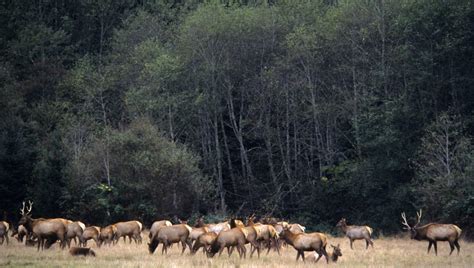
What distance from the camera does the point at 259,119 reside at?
5269 cm

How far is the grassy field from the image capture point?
24266 millimetres

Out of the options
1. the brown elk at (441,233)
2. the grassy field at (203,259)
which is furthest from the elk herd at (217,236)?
the grassy field at (203,259)

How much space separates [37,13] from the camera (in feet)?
236

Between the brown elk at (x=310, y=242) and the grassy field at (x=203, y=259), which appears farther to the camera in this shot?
the brown elk at (x=310, y=242)

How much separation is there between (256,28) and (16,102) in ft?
54.8

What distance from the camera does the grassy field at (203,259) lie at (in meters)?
24.3

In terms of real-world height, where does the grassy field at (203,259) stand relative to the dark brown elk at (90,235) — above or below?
below

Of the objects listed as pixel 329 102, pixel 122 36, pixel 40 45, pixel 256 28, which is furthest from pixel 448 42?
A: pixel 40 45

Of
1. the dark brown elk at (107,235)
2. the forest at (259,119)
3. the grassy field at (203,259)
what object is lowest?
the grassy field at (203,259)

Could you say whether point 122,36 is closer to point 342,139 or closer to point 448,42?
point 342,139

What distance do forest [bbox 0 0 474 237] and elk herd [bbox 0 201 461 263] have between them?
10.3m

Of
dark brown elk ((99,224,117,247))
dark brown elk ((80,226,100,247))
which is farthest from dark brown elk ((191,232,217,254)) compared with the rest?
dark brown elk ((99,224,117,247))

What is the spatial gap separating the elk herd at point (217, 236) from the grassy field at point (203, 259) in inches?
13.2

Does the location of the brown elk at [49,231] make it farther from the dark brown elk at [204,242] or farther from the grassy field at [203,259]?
the dark brown elk at [204,242]
